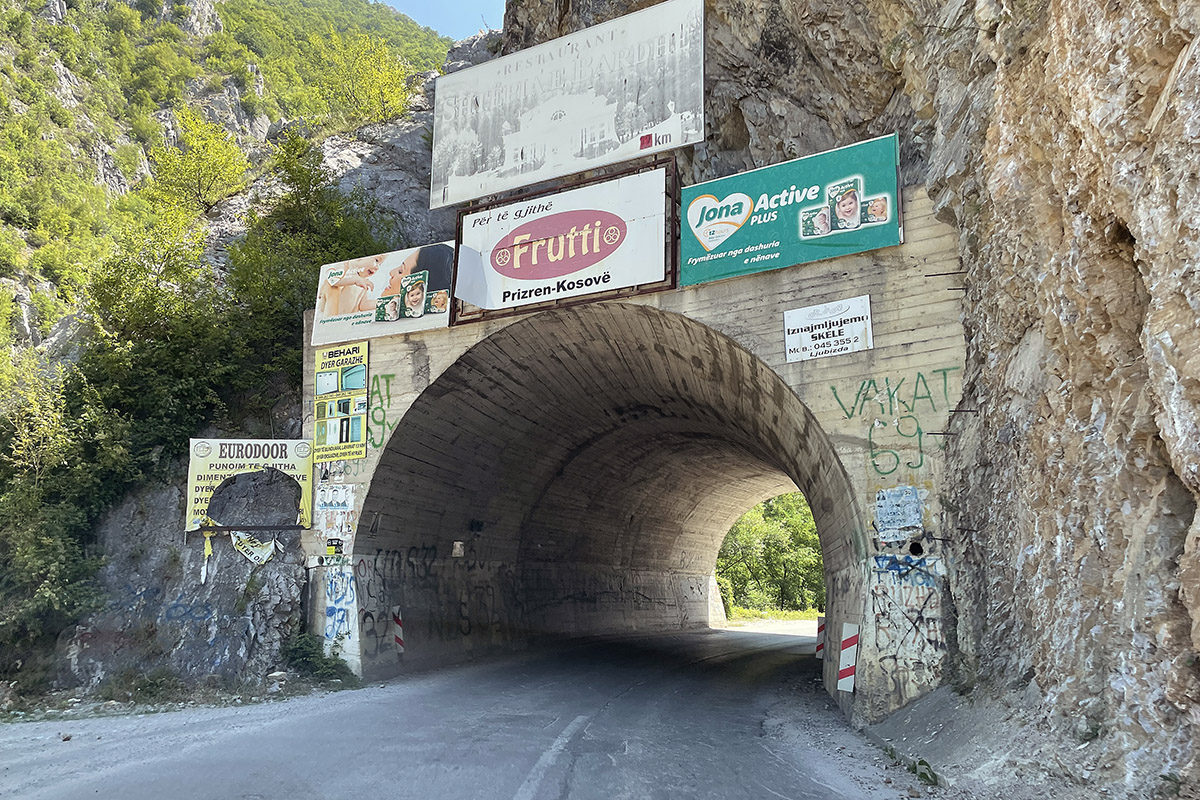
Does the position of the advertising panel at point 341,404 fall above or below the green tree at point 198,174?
below

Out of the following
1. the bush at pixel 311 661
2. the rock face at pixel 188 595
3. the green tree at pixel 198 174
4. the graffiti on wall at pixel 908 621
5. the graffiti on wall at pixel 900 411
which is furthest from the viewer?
the green tree at pixel 198 174

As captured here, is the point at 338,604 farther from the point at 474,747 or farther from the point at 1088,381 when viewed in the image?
→ the point at 1088,381

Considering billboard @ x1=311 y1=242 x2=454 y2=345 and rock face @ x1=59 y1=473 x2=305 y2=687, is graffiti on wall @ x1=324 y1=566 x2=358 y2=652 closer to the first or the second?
rock face @ x1=59 y1=473 x2=305 y2=687

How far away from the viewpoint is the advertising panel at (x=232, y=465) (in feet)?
40.3

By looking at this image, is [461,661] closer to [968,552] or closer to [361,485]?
[361,485]

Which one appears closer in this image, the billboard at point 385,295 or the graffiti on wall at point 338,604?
the graffiti on wall at point 338,604

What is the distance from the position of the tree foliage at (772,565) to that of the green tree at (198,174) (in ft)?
92.4

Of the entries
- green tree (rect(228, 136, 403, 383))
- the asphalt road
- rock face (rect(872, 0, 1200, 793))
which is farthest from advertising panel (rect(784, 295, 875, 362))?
green tree (rect(228, 136, 403, 383))

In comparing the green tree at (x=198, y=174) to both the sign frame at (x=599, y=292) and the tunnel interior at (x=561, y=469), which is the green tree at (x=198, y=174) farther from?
the sign frame at (x=599, y=292)

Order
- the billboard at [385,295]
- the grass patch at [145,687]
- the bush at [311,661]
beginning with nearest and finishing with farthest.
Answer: the grass patch at [145,687]
the bush at [311,661]
the billboard at [385,295]

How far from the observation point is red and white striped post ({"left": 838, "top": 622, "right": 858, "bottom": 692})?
9242 millimetres

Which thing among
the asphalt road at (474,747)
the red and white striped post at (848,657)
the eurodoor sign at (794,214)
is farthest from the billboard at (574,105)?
the asphalt road at (474,747)

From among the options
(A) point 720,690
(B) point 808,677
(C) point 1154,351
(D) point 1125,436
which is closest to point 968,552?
(D) point 1125,436

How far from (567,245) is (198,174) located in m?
22.9
